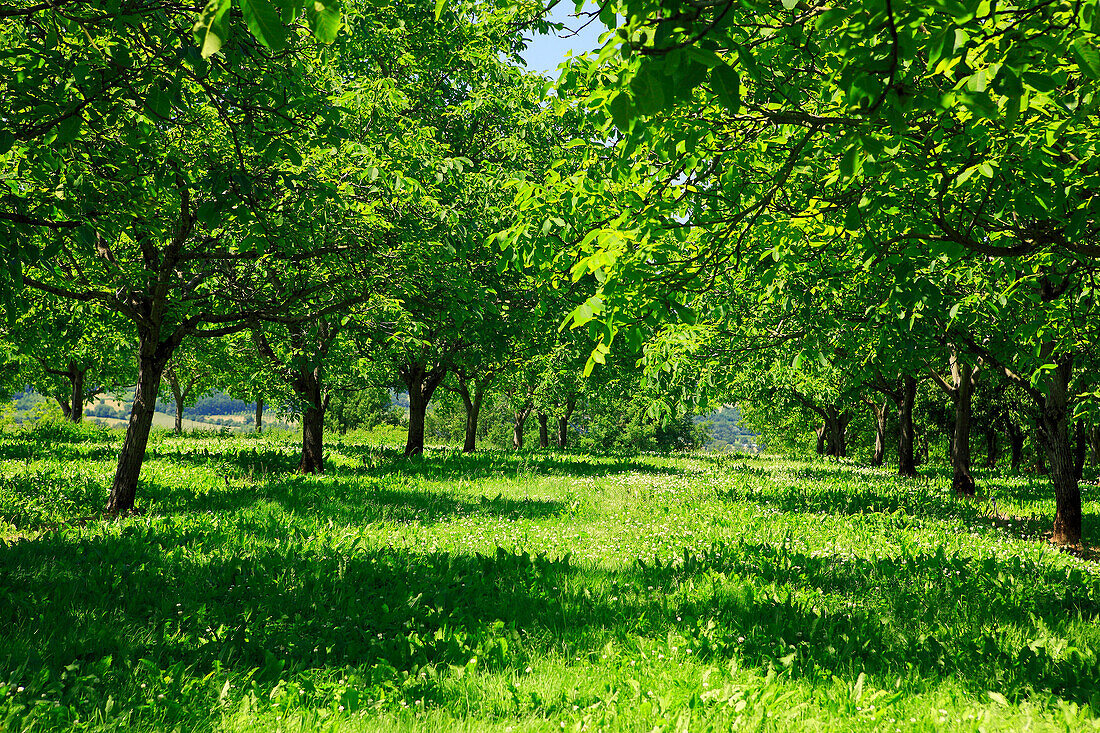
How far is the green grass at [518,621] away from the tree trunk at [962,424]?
7034 mm

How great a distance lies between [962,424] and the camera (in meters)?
17.1

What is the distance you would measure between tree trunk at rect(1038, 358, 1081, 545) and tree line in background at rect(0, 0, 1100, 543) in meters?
0.05

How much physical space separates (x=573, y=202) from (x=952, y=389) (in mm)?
16566

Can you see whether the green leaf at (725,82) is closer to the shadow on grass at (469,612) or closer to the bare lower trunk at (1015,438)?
the shadow on grass at (469,612)

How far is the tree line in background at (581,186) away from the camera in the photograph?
341 centimetres

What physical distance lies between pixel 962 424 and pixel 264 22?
1988 centimetres

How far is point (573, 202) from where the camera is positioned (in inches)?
222

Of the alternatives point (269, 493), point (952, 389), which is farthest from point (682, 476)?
point (269, 493)

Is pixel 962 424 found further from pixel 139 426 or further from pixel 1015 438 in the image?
pixel 1015 438

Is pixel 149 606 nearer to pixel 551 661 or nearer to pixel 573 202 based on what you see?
pixel 551 661

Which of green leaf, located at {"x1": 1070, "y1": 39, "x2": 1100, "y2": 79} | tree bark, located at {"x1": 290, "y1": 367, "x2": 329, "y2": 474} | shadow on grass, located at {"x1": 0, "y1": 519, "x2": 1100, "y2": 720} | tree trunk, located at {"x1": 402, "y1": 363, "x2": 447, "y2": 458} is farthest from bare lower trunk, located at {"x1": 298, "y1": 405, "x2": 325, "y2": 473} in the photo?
green leaf, located at {"x1": 1070, "y1": 39, "x2": 1100, "y2": 79}

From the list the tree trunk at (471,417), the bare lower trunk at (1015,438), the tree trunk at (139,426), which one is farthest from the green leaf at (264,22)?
the bare lower trunk at (1015,438)

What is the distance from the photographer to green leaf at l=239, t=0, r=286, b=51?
213 cm

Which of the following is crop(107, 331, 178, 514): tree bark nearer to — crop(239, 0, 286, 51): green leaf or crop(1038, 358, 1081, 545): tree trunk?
crop(239, 0, 286, 51): green leaf
